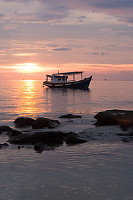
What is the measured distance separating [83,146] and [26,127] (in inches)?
293

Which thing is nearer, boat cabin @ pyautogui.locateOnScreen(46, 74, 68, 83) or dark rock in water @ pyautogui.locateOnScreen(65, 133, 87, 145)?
dark rock in water @ pyautogui.locateOnScreen(65, 133, 87, 145)

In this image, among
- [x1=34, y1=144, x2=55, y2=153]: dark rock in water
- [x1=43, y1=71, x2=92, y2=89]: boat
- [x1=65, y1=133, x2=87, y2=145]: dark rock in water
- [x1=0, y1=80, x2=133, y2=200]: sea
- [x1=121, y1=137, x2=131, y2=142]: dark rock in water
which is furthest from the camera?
[x1=43, y1=71, x2=92, y2=89]: boat

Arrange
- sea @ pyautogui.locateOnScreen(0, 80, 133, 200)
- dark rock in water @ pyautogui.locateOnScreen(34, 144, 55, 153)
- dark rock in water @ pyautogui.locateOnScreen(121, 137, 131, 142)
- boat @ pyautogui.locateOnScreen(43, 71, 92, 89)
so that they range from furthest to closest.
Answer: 1. boat @ pyautogui.locateOnScreen(43, 71, 92, 89)
2. dark rock in water @ pyautogui.locateOnScreen(121, 137, 131, 142)
3. dark rock in water @ pyautogui.locateOnScreen(34, 144, 55, 153)
4. sea @ pyautogui.locateOnScreen(0, 80, 133, 200)

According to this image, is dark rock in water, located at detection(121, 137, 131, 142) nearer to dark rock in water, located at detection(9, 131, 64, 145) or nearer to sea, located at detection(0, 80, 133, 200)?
sea, located at detection(0, 80, 133, 200)

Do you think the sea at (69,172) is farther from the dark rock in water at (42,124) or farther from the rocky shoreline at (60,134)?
the dark rock in water at (42,124)

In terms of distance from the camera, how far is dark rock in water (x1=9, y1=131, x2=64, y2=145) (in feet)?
41.0

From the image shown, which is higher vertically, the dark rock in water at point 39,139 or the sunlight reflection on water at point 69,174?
the dark rock in water at point 39,139

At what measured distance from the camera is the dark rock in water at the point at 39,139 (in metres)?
12.5

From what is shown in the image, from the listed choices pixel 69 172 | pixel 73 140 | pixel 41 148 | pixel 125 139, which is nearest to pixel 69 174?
pixel 69 172

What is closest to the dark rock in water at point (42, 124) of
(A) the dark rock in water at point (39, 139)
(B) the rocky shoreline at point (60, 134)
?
(B) the rocky shoreline at point (60, 134)

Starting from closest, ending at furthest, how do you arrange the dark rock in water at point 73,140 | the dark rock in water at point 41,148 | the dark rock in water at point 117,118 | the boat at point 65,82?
the dark rock in water at point 41,148, the dark rock in water at point 73,140, the dark rock in water at point 117,118, the boat at point 65,82

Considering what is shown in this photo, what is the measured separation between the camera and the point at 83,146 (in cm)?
1180

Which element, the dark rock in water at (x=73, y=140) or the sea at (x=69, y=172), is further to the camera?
the dark rock in water at (x=73, y=140)

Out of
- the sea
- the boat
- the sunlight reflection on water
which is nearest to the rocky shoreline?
the sea
